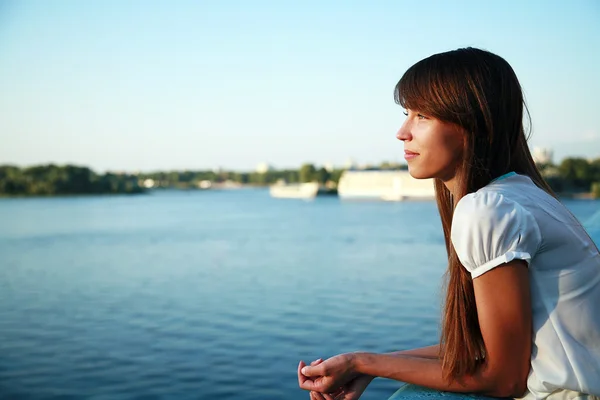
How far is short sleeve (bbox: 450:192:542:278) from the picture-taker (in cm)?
112

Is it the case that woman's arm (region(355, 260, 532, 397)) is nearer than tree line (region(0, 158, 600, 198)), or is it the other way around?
woman's arm (region(355, 260, 532, 397))

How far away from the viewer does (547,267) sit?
3.86ft

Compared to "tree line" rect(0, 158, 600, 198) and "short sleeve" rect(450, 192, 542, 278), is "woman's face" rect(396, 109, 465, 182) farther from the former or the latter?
"tree line" rect(0, 158, 600, 198)

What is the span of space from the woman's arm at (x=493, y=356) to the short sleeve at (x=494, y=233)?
20 millimetres

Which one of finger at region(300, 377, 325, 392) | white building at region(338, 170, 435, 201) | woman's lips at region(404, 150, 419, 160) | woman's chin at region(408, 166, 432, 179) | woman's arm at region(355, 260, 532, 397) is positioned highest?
woman's lips at region(404, 150, 419, 160)

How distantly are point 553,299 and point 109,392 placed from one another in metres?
4.77

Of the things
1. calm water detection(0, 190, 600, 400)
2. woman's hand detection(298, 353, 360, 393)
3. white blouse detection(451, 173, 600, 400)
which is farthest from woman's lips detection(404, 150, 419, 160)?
calm water detection(0, 190, 600, 400)

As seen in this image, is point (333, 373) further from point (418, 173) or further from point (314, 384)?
point (418, 173)

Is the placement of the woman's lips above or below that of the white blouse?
above

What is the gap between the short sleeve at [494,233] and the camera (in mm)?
1119

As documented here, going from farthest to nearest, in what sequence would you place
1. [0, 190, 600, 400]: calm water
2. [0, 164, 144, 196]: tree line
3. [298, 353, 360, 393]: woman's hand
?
[0, 164, 144, 196]: tree line < [0, 190, 600, 400]: calm water < [298, 353, 360, 393]: woman's hand

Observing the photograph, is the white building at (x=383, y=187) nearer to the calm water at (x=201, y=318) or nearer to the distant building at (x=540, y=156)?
the distant building at (x=540, y=156)

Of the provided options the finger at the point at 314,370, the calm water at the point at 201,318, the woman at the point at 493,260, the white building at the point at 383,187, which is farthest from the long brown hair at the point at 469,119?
the white building at the point at 383,187

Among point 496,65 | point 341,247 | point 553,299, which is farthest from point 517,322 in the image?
point 341,247
